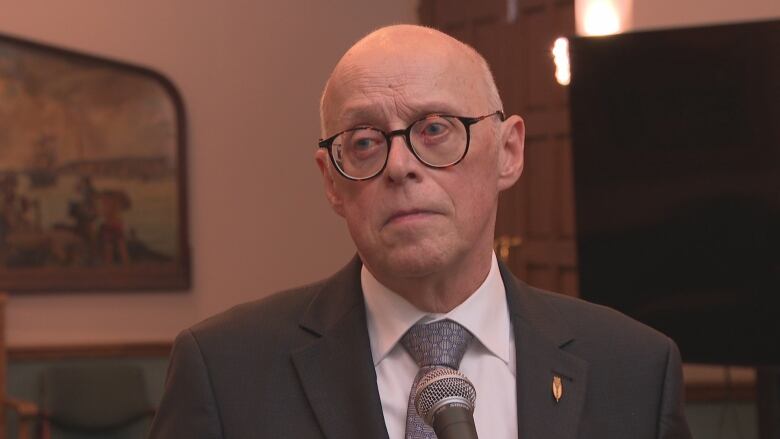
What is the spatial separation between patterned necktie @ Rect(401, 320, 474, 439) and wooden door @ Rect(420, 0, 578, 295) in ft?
14.0

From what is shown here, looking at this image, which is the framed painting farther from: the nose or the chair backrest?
the nose

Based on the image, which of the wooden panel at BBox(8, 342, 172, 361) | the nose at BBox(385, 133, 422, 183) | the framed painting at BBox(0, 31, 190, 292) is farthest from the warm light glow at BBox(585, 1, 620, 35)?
the wooden panel at BBox(8, 342, 172, 361)

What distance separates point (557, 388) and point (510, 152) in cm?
43

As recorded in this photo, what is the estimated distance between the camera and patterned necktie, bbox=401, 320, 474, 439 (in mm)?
1953

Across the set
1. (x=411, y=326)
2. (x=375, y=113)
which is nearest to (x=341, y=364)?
(x=411, y=326)

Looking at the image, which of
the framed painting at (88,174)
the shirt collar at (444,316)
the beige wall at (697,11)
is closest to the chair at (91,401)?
the framed painting at (88,174)

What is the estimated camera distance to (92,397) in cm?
757

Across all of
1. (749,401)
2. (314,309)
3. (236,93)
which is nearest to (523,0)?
(236,93)

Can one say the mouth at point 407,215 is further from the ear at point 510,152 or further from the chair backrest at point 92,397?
the chair backrest at point 92,397

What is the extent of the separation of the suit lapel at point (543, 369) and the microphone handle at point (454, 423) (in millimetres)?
507

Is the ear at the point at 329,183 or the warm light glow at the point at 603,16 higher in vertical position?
the warm light glow at the point at 603,16

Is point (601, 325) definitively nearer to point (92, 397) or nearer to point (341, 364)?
Result: point (341, 364)

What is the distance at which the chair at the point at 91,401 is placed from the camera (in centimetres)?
748

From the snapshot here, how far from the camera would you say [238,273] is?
8.41 m
